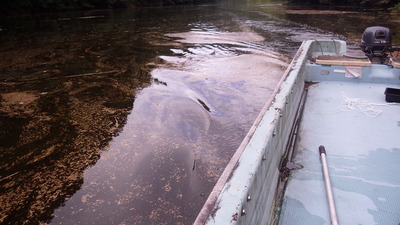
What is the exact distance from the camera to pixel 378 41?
4559mm

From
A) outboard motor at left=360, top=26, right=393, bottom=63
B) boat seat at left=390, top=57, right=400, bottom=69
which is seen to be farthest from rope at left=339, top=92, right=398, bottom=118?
outboard motor at left=360, top=26, right=393, bottom=63

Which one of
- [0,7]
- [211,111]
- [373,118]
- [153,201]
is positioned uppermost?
[0,7]

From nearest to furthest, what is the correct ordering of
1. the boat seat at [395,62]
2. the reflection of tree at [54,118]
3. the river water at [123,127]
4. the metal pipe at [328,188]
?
the metal pipe at [328,188] → the river water at [123,127] → the reflection of tree at [54,118] → the boat seat at [395,62]

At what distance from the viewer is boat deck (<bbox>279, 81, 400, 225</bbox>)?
6.41ft

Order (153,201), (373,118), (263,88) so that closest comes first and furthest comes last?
(153,201), (373,118), (263,88)

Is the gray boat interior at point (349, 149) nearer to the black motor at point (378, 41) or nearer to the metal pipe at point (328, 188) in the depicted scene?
the metal pipe at point (328, 188)

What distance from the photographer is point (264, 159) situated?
5.88ft

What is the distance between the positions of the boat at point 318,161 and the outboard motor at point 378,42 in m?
0.71

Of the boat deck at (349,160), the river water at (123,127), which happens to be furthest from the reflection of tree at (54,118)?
the boat deck at (349,160)

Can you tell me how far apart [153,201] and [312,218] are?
1563mm

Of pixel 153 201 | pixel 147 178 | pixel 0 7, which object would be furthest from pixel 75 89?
pixel 0 7

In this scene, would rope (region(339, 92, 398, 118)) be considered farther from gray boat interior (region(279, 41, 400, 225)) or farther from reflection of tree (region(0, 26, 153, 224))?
reflection of tree (region(0, 26, 153, 224))

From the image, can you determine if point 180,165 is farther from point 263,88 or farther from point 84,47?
point 84,47

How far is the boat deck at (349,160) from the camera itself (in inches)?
77.0
